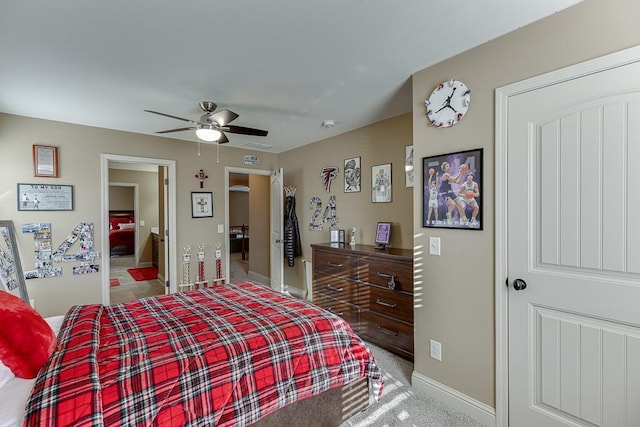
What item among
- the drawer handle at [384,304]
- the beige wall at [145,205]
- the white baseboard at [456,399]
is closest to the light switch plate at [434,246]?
the drawer handle at [384,304]

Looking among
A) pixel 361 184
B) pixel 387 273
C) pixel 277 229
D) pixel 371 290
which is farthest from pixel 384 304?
pixel 277 229

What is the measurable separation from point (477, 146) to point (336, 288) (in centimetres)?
215

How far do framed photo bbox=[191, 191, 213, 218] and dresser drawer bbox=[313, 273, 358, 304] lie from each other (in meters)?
2.11

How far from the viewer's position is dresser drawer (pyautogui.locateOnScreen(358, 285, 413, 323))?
106 inches

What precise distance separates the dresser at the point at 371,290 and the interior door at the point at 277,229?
124 centimetres

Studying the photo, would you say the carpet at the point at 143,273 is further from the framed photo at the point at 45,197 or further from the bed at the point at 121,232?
the framed photo at the point at 45,197

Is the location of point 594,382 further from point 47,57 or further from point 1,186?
point 1,186

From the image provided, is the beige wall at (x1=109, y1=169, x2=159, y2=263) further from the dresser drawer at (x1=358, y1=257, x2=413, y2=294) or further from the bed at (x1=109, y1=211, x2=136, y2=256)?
the dresser drawer at (x1=358, y1=257, x2=413, y2=294)

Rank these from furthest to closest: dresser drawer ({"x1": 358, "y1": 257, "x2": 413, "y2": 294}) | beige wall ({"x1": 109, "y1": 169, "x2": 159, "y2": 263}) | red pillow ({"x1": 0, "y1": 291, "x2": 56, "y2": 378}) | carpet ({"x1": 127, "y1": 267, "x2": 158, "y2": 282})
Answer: beige wall ({"x1": 109, "y1": 169, "x2": 159, "y2": 263}) < carpet ({"x1": 127, "y1": 267, "x2": 158, "y2": 282}) < dresser drawer ({"x1": 358, "y1": 257, "x2": 413, "y2": 294}) < red pillow ({"x1": 0, "y1": 291, "x2": 56, "y2": 378})

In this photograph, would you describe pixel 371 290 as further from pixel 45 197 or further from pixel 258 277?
pixel 45 197

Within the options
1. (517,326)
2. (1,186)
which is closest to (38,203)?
(1,186)

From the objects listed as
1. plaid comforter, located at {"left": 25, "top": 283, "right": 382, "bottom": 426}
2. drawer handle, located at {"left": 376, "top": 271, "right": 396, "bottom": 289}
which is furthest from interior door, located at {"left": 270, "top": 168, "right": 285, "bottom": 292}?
plaid comforter, located at {"left": 25, "top": 283, "right": 382, "bottom": 426}

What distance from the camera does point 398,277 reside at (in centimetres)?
274

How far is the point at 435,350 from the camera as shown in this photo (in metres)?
2.21
